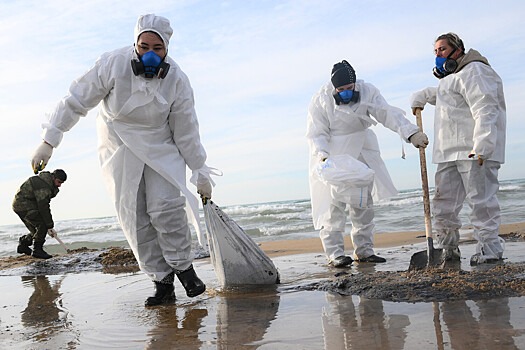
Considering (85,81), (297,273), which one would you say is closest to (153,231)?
(85,81)

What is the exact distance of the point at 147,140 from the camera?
11.2 ft

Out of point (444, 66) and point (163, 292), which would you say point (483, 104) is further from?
point (163, 292)

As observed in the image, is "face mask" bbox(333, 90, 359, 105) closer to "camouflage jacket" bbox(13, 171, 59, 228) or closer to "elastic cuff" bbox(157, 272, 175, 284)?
"elastic cuff" bbox(157, 272, 175, 284)

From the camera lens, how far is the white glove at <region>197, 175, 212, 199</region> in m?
3.65

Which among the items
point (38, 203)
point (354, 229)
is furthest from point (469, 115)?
point (38, 203)

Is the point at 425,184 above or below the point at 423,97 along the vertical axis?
below

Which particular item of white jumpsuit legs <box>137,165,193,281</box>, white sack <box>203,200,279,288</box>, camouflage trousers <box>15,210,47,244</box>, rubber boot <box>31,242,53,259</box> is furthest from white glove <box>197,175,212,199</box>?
camouflage trousers <box>15,210,47,244</box>

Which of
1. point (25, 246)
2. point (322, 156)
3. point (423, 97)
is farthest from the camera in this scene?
point (25, 246)

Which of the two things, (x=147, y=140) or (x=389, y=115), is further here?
(x=389, y=115)

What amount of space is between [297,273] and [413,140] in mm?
1319

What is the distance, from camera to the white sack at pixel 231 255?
3709 millimetres

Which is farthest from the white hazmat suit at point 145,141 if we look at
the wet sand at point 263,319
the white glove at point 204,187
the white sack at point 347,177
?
the white sack at point 347,177

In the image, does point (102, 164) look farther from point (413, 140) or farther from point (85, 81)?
point (413, 140)

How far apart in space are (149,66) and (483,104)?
2.30 metres
